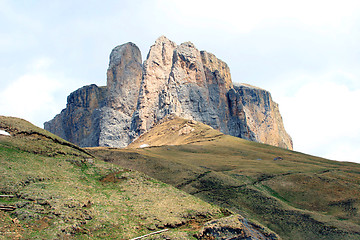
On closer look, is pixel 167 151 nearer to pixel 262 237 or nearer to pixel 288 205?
pixel 288 205

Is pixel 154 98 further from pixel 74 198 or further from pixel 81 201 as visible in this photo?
pixel 81 201

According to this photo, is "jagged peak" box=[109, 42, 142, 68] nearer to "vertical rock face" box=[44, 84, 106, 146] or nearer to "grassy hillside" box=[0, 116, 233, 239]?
"vertical rock face" box=[44, 84, 106, 146]

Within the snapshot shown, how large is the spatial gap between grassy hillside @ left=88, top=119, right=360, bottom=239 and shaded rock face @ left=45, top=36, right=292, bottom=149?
5235cm

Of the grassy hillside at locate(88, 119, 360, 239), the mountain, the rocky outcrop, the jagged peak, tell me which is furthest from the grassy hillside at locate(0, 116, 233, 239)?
the jagged peak

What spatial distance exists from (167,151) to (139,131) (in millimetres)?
50051

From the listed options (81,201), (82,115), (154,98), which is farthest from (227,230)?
(82,115)

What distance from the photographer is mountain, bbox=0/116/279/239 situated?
842 inches

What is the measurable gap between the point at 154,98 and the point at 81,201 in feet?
370

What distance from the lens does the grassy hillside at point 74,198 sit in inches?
838

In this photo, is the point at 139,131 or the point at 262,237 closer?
the point at 262,237

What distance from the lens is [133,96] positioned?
15075cm

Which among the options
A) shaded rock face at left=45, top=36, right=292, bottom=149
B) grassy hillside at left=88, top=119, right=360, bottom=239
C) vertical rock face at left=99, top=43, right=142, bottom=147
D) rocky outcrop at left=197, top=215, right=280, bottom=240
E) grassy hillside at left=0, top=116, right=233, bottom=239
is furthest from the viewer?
vertical rock face at left=99, top=43, right=142, bottom=147

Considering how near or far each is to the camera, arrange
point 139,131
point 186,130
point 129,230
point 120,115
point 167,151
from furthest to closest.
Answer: point 120,115, point 139,131, point 186,130, point 167,151, point 129,230

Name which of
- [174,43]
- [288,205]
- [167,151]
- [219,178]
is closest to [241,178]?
[219,178]
